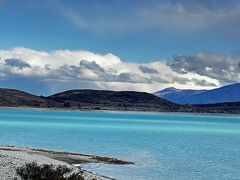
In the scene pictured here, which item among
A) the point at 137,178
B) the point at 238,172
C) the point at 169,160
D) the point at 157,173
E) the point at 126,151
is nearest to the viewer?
the point at 137,178

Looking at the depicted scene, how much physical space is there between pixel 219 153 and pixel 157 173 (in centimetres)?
2864

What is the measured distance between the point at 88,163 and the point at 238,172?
1646 cm

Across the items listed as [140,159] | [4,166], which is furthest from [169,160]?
[4,166]

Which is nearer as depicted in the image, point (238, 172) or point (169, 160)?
point (238, 172)

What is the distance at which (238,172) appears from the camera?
2023 inches

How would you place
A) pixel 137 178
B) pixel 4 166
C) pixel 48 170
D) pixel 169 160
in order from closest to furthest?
pixel 48 170 → pixel 4 166 → pixel 137 178 → pixel 169 160

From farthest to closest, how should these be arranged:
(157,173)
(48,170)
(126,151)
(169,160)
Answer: (126,151) < (169,160) < (157,173) < (48,170)

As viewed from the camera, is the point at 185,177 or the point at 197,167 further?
the point at 197,167

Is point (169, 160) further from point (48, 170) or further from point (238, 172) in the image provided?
point (48, 170)

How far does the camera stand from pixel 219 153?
2916 inches

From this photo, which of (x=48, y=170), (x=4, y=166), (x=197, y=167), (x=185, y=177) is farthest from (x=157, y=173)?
(x=48, y=170)

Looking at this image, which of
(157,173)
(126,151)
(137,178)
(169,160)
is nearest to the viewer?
(137,178)

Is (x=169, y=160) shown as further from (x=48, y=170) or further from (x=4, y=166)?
(x=48, y=170)

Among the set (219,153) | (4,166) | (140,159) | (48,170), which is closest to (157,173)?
(140,159)
